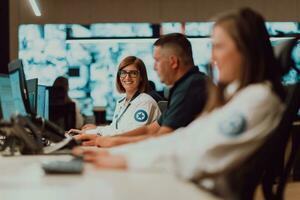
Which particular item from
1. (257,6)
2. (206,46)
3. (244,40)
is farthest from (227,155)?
(257,6)

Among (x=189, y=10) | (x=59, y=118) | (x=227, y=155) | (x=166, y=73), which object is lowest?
(x=59, y=118)

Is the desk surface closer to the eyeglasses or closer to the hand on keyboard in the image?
the hand on keyboard

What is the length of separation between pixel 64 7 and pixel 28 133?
6.21 m

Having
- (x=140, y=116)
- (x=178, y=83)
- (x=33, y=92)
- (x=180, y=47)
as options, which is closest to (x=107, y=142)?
(x=178, y=83)

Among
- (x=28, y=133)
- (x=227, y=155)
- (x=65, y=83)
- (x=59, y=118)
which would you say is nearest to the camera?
(x=227, y=155)

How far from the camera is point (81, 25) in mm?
8125

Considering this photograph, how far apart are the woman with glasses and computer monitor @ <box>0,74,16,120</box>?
70cm

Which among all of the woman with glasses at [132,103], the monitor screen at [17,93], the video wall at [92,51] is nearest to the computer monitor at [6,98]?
the monitor screen at [17,93]

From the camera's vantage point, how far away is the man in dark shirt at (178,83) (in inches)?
96.6

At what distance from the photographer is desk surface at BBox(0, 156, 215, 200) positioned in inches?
48.1

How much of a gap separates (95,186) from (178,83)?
4.18ft

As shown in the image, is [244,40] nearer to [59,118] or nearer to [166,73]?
[166,73]

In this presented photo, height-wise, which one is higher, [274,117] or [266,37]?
[266,37]

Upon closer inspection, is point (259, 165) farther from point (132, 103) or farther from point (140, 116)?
point (132, 103)
